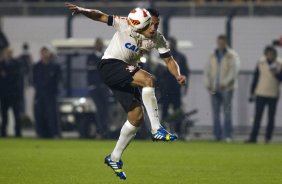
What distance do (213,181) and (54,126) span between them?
13336mm

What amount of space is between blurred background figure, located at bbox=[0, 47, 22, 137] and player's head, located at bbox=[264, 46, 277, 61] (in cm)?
582

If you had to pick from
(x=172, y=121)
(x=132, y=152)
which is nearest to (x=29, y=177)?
(x=132, y=152)

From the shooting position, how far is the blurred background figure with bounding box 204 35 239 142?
2556cm

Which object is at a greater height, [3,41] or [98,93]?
[3,41]

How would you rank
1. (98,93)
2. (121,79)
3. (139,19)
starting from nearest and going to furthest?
(139,19)
(121,79)
(98,93)

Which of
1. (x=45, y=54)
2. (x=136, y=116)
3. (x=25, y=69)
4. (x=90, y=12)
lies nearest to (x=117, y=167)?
(x=136, y=116)

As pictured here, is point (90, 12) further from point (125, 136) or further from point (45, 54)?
point (45, 54)

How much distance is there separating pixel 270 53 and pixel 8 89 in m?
6.11

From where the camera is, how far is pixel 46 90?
2683 centimetres

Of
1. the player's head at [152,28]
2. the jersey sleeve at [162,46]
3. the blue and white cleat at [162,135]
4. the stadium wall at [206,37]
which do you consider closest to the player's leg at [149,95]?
the blue and white cleat at [162,135]

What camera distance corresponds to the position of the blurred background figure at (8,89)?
87.8ft

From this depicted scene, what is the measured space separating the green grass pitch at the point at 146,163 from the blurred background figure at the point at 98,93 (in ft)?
8.67

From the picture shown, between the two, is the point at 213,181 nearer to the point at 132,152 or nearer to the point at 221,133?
the point at 132,152

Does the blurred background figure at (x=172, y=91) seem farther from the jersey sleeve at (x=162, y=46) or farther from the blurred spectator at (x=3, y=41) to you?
the jersey sleeve at (x=162, y=46)
